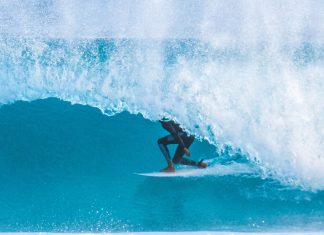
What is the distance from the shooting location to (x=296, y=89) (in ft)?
22.6

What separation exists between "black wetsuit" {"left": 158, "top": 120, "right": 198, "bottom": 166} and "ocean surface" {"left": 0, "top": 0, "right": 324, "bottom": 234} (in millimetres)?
109

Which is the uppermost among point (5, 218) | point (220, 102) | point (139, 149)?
point (220, 102)

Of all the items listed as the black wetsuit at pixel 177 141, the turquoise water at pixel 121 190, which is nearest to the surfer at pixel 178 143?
the black wetsuit at pixel 177 141

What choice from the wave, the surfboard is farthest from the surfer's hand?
the wave

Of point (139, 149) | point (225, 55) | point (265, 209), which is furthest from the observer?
point (225, 55)

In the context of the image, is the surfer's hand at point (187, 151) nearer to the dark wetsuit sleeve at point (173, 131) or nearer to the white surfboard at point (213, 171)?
the dark wetsuit sleeve at point (173, 131)

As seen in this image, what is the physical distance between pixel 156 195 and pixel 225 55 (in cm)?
231

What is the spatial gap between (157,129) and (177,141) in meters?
0.64

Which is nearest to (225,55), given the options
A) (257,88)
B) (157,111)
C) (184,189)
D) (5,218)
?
(257,88)

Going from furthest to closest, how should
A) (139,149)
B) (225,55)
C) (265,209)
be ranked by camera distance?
1. (225,55)
2. (139,149)
3. (265,209)

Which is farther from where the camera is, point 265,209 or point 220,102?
point 220,102

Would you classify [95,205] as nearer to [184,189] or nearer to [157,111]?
[184,189]

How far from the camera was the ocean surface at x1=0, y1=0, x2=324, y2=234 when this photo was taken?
232 inches

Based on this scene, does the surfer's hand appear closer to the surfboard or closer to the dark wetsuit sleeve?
the dark wetsuit sleeve
